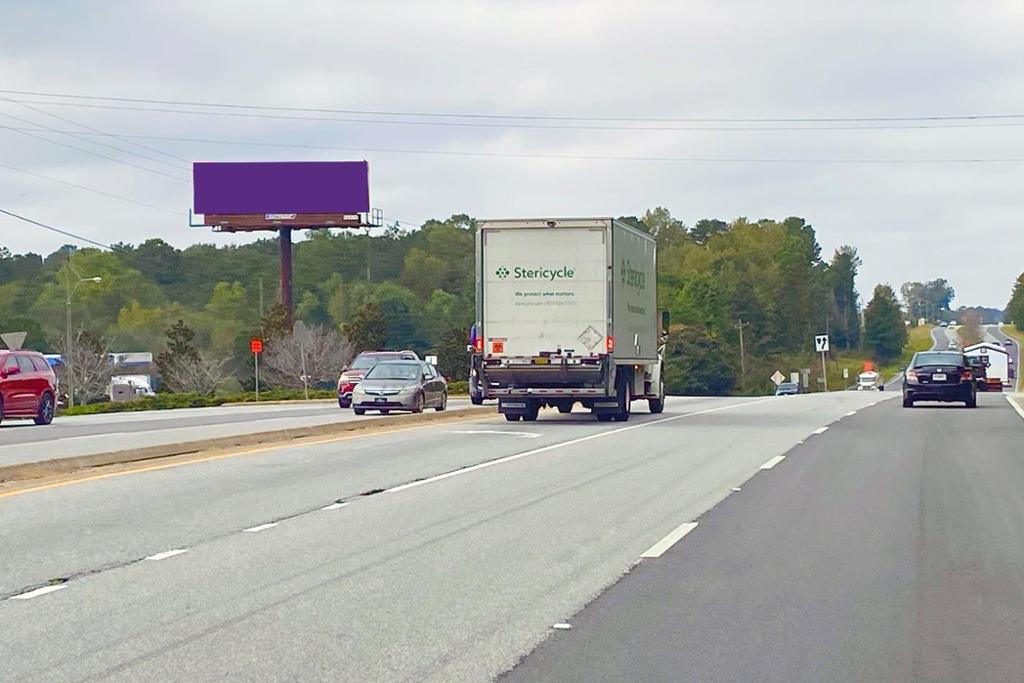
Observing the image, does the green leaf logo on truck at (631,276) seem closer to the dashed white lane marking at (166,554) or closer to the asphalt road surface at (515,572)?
the asphalt road surface at (515,572)

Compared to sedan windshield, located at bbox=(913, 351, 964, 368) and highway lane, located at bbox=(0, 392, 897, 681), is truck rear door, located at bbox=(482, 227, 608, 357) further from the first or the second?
sedan windshield, located at bbox=(913, 351, 964, 368)

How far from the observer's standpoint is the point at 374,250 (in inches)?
6339

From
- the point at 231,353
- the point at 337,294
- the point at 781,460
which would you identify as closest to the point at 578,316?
the point at 781,460

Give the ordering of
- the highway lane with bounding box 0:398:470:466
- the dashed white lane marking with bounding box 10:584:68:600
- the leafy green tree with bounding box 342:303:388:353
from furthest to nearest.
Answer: the leafy green tree with bounding box 342:303:388:353, the highway lane with bounding box 0:398:470:466, the dashed white lane marking with bounding box 10:584:68:600

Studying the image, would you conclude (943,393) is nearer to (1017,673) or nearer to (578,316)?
(578,316)

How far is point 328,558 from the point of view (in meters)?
11.6

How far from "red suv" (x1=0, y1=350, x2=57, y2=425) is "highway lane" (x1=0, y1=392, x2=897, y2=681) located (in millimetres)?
Answer: 13252

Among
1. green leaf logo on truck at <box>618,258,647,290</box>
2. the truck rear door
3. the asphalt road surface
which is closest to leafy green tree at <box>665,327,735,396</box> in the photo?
green leaf logo on truck at <box>618,258,647,290</box>

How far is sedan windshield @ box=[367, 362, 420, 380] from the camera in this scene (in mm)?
39219

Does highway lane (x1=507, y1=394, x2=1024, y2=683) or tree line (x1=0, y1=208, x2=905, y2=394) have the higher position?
tree line (x1=0, y1=208, x2=905, y2=394)

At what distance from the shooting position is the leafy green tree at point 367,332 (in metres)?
88.9

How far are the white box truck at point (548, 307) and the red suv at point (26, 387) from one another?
10503 millimetres

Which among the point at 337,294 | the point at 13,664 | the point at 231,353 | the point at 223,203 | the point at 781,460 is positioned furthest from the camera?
the point at 337,294

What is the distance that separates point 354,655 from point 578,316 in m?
22.4
